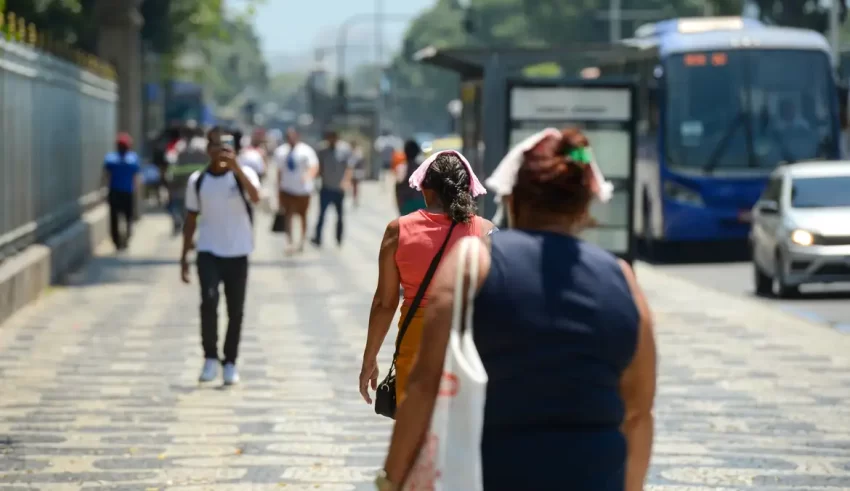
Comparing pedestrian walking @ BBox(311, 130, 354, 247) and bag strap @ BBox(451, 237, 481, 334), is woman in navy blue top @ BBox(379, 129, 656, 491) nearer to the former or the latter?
bag strap @ BBox(451, 237, 481, 334)

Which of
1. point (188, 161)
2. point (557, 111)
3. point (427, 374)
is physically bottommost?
point (188, 161)

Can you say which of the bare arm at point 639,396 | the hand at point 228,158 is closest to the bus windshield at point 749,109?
the hand at point 228,158

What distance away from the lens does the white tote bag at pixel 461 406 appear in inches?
157

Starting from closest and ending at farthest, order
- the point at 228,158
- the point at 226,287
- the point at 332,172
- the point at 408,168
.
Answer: the point at 228,158, the point at 226,287, the point at 408,168, the point at 332,172

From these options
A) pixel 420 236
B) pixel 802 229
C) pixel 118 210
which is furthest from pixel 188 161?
pixel 420 236

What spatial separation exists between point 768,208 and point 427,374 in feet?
51.5

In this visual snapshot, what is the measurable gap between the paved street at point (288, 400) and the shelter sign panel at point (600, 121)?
109 centimetres

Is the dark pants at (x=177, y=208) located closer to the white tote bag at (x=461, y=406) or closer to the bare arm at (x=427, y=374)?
the bare arm at (x=427, y=374)

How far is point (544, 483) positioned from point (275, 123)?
178m

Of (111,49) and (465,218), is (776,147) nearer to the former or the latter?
(111,49)

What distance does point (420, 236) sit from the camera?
6504 millimetres

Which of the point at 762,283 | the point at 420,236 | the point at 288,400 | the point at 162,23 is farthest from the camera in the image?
the point at 162,23

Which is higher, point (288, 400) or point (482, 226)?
point (482, 226)

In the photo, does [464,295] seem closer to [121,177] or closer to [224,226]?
[224,226]
